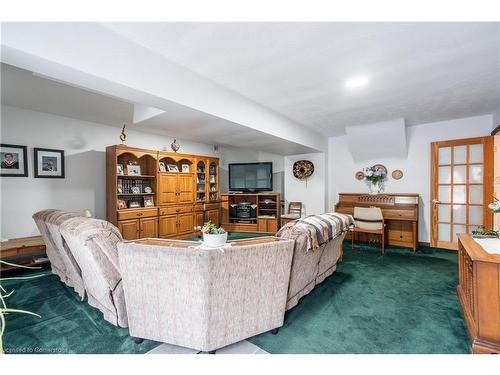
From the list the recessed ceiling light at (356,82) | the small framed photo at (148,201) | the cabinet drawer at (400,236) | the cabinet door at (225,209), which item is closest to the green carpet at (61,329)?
the small framed photo at (148,201)

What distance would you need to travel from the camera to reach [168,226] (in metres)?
4.97

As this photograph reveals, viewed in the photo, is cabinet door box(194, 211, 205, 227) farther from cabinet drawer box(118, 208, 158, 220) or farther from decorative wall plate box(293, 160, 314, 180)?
decorative wall plate box(293, 160, 314, 180)

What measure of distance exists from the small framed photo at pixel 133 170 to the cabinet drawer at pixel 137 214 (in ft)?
2.36

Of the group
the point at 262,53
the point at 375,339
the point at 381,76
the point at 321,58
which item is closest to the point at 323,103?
the point at 381,76

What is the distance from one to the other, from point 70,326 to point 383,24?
11.5ft

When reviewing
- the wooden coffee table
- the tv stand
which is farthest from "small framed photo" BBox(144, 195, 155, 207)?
the tv stand

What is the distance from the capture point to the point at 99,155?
448cm

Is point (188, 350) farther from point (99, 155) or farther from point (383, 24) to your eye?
point (99, 155)

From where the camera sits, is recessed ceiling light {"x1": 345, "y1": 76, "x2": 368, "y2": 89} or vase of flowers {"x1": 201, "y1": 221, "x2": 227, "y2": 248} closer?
vase of flowers {"x1": 201, "y1": 221, "x2": 227, "y2": 248}

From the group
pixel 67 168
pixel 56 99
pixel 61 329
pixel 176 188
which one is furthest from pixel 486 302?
pixel 67 168

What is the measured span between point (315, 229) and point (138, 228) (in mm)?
3521

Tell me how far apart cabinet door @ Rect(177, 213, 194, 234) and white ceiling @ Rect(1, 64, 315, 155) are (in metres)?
1.98

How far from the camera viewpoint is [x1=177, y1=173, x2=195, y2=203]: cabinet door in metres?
5.19

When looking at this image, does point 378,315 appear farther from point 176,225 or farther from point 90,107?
point 90,107
